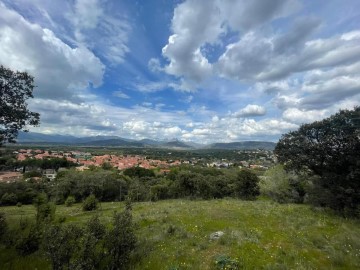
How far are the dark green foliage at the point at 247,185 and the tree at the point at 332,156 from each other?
827 inches

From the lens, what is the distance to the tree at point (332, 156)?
60.0ft

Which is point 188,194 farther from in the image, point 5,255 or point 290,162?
point 5,255

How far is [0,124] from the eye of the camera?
15273 millimetres

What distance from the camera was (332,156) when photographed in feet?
63.6

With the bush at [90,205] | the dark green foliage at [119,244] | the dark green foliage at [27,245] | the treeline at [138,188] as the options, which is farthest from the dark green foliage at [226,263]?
the treeline at [138,188]

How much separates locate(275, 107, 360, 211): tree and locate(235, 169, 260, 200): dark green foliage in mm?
21008

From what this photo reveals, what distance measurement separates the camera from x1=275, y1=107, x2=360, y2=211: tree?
18.3m

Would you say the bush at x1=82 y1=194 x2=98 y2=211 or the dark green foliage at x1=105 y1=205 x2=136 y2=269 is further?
the bush at x1=82 y1=194 x2=98 y2=211

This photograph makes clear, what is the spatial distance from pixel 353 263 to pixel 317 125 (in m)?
14.1

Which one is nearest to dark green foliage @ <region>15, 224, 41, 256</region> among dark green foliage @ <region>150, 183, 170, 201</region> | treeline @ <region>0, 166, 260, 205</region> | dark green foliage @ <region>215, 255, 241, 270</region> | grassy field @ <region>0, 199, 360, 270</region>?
grassy field @ <region>0, 199, 360, 270</region>

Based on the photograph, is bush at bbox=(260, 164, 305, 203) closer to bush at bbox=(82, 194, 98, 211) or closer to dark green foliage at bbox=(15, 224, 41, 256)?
bush at bbox=(82, 194, 98, 211)

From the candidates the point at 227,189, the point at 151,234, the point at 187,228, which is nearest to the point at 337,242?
Result: the point at 187,228

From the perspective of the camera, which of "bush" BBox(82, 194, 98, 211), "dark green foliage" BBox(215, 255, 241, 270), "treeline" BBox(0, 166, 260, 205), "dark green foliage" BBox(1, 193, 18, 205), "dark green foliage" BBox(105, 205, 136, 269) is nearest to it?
"dark green foliage" BBox(105, 205, 136, 269)

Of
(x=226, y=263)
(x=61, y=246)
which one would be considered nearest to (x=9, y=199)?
(x=61, y=246)
